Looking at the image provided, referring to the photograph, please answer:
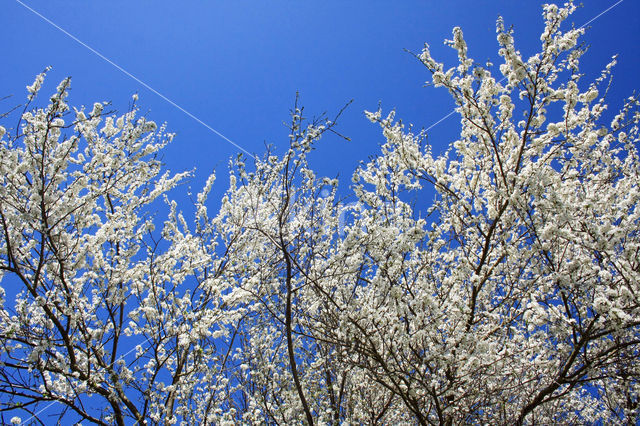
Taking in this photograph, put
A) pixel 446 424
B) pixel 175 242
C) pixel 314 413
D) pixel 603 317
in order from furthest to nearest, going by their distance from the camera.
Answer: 1. pixel 314 413
2. pixel 175 242
3. pixel 446 424
4. pixel 603 317

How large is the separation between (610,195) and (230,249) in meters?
4.51

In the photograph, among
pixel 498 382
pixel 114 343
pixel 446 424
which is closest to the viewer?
pixel 446 424

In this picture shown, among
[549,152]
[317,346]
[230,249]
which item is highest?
[230,249]

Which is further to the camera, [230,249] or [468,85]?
[230,249]

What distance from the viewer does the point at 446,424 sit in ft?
12.2

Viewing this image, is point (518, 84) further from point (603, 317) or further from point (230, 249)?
point (230, 249)

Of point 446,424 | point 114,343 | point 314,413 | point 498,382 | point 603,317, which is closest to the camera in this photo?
point 603,317

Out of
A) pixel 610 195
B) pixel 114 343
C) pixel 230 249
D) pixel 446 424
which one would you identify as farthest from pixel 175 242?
pixel 610 195

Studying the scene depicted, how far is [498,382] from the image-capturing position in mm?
4633

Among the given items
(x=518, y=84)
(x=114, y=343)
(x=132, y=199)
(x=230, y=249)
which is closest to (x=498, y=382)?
(x=518, y=84)

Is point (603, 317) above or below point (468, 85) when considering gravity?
below

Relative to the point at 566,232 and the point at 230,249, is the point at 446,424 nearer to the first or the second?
the point at 566,232

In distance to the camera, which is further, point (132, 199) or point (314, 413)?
point (314, 413)

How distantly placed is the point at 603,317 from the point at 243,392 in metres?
5.00
